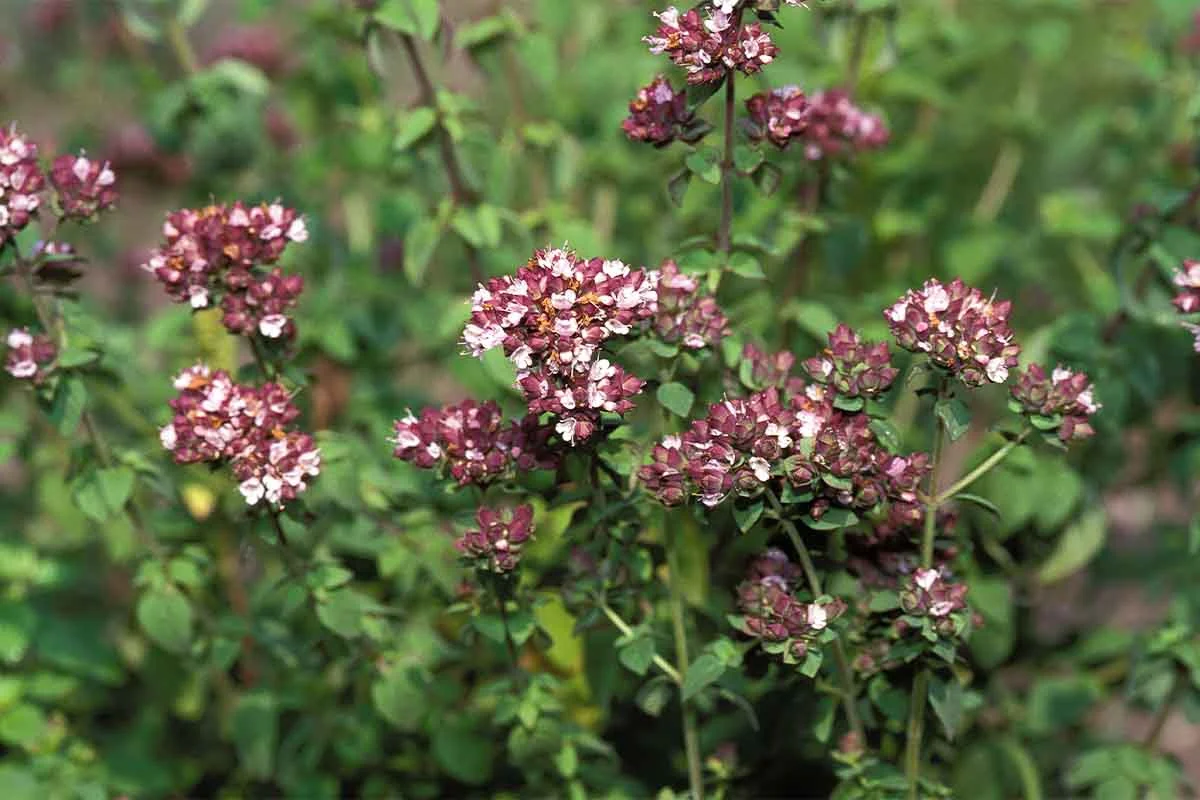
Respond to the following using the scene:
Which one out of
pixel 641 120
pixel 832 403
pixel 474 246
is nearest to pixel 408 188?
pixel 474 246

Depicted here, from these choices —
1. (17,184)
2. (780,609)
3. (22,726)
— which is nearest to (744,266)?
(780,609)

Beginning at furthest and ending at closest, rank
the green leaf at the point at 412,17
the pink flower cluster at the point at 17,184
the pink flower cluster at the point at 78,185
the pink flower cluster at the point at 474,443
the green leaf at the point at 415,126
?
the green leaf at the point at 415,126 < the green leaf at the point at 412,17 < the pink flower cluster at the point at 78,185 < the pink flower cluster at the point at 17,184 < the pink flower cluster at the point at 474,443

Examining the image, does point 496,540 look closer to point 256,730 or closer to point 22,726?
point 256,730

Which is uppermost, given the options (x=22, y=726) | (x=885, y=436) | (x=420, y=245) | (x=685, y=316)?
(x=420, y=245)

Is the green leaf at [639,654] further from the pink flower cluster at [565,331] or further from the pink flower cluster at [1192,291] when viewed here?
the pink flower cluster at [1192,291]

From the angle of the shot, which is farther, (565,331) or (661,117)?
(661,117)

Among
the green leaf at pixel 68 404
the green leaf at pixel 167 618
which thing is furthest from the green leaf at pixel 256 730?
the green leaf at pixel 68 404

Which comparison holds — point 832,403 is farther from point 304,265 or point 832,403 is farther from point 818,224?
point 304,265
